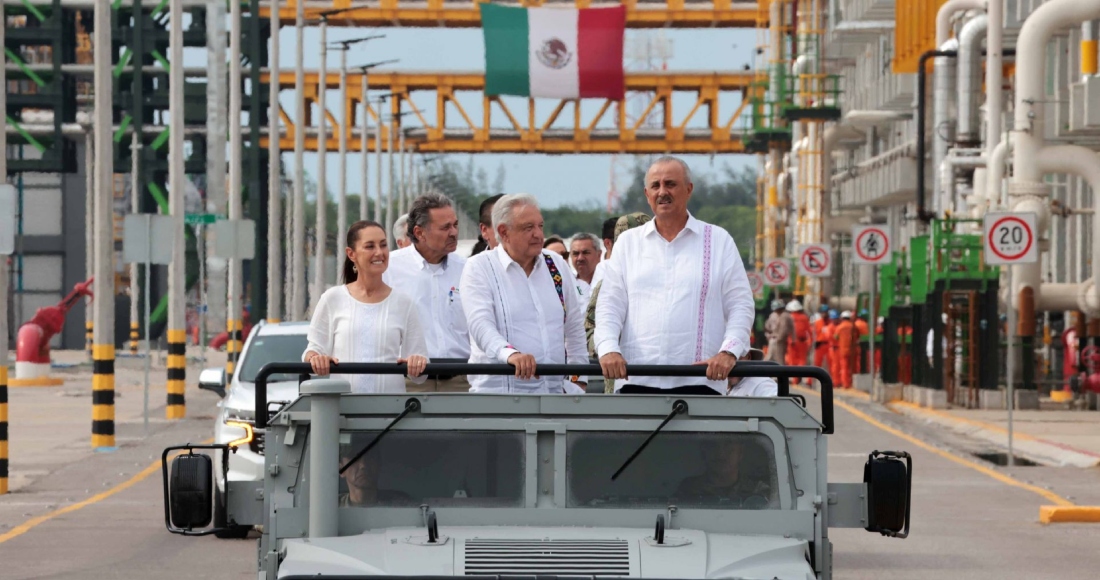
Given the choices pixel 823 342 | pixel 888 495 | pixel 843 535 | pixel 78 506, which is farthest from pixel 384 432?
pixel 823 342

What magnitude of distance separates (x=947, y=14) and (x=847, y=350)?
765 centimetres

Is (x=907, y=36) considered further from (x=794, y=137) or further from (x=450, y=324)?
(x=450, y=324)

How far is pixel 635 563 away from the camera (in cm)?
610

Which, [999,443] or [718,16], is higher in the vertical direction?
[718,16]

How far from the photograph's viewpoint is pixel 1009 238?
24109 millimetres

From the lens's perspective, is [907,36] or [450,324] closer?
[450,324]

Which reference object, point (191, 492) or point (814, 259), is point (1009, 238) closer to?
point (191, 492)

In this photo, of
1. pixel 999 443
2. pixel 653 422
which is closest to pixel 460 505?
pixel 653 422

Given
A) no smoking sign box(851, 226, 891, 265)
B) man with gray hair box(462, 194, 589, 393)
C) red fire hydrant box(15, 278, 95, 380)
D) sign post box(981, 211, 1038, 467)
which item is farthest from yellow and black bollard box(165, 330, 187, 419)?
man with gray hair box(462, 194, 589, 393)

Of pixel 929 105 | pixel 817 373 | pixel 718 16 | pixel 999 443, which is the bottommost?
pixel 999 443

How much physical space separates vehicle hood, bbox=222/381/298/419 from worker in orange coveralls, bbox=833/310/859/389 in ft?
94.9

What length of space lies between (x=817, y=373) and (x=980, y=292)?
28.5 m

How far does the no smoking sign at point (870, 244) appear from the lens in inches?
1411

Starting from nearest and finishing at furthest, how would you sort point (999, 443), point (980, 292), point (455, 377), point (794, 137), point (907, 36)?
point (455, 377), point (999, 443), point (980, 292), point (907, 36), point (794, 137)
